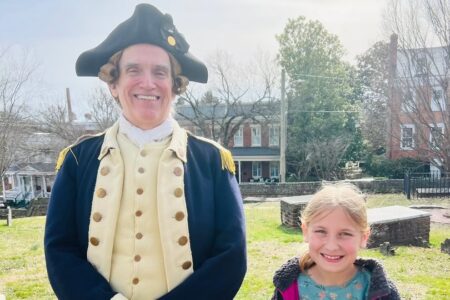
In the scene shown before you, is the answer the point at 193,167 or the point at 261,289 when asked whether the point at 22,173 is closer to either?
the point at 261,289

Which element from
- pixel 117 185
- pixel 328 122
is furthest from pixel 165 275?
pixel 328 122

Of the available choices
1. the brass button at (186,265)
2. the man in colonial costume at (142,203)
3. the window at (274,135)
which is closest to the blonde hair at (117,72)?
the man in colonial costume at (142,203)

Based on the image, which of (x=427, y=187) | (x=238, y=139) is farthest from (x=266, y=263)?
(x=238, y=139)

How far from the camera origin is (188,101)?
24.6 meters

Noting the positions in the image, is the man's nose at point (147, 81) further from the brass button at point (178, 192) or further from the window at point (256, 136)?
the window at point (256, 136)

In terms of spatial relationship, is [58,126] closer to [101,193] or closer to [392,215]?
[392,215]

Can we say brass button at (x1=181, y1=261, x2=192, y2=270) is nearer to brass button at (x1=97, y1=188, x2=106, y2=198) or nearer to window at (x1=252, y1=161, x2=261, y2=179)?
brass button at (x1=97, y1=188, x2=106, y2=198)

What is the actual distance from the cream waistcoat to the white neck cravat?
0.13 meters

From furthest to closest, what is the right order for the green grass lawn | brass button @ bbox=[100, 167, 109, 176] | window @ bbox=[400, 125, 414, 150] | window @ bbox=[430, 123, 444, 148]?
window @ bbox=[400, 125, 414, 150] → window @ bbox=[430, 123, 444, 148] → the green grass lawn → brass button @ bbox=[100, 167, 109, 176]

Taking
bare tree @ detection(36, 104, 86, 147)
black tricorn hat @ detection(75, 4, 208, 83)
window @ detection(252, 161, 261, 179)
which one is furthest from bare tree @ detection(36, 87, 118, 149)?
black tricorn hat @ detection(75, 4, 208, 83)

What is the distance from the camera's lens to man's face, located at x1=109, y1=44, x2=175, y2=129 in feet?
5.76

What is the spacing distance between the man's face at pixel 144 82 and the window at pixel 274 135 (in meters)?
24.0

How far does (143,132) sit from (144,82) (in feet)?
0.83

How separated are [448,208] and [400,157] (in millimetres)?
9165
